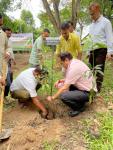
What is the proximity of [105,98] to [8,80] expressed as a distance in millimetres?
1864

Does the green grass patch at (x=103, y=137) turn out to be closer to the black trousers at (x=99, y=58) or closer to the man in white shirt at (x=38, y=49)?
the black trousers at (x=99, y=58)

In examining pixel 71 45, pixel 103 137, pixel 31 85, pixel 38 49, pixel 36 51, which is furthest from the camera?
Answer: pixel 36 51

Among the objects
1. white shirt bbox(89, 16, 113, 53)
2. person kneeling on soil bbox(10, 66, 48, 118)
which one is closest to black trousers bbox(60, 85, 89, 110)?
person kneeling on soil bbox(10, 66, 48, 118)

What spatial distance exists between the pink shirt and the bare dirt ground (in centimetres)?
46

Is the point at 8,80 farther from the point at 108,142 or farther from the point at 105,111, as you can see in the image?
the point at 108,142

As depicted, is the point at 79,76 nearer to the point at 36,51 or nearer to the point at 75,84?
the point at 75,84

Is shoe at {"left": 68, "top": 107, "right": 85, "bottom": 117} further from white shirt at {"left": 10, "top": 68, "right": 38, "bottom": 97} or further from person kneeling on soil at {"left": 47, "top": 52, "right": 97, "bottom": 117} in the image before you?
white shirt at {"left": 10, "top": 68, "right": 38, "bottom": 97}

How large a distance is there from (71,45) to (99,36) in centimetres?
55

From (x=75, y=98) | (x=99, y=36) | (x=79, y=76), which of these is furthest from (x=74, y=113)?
(x=99, y=36)

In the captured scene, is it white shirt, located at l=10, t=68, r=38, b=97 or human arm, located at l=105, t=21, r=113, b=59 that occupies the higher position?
human arm, located at l=105, t=21, r=113, b=59

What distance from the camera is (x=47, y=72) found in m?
6.85

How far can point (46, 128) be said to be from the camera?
5953 millimetres

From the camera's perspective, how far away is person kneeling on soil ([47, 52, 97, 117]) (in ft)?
20.5

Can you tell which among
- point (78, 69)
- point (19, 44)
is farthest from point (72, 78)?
point (19, 44)
